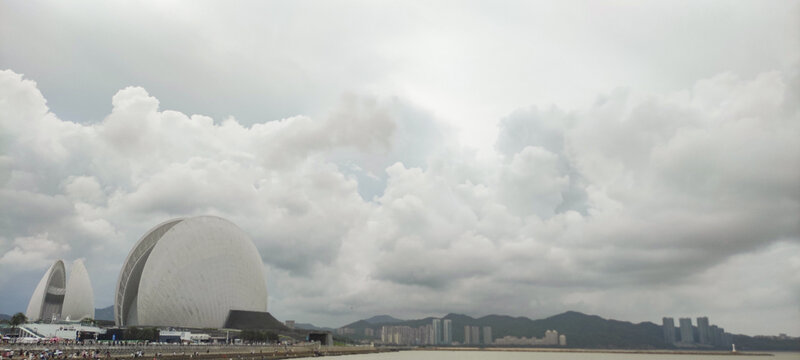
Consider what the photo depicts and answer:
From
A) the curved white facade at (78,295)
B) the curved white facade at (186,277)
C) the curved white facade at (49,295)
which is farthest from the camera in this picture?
the curved white facade at (78,295)

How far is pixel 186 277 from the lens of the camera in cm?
7262

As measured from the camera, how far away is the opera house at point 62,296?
88250 millimetres

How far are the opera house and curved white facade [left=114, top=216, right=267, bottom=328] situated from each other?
78.8ft

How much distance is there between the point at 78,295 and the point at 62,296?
251 centimetres

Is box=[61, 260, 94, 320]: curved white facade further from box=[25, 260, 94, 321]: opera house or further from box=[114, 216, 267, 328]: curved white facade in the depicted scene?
box=[114, 216, 267, 328]: curved white facade

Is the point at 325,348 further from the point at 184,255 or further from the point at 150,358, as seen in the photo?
the point at 150,358

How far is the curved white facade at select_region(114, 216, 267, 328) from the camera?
70.1 meters

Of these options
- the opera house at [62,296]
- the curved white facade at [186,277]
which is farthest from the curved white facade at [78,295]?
the curved white facade at [186,277]

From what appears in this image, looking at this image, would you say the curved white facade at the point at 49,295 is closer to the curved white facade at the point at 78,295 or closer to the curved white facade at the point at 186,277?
the curved white facade at the point at 78,295

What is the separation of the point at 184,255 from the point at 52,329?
17893 mm

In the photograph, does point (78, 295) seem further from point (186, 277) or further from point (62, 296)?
point (186, 277)

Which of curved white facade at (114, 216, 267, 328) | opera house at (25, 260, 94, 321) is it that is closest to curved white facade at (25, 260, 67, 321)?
opera house at (25, 260, 94, 321)

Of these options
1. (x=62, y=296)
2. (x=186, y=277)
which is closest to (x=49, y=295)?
(x=62, y=296)

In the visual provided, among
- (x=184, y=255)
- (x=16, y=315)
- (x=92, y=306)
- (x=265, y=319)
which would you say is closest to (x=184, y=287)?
(x=184, y=255)
